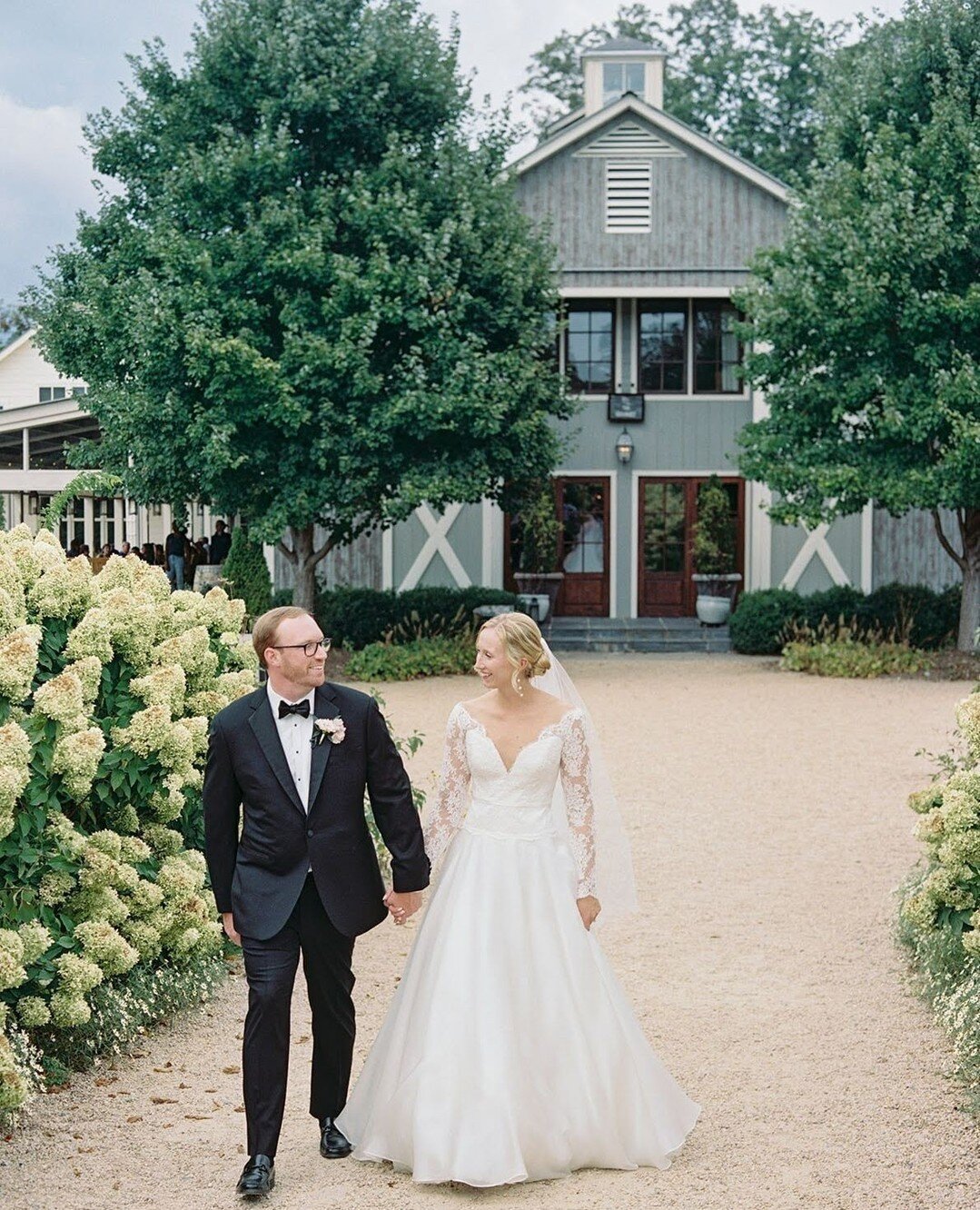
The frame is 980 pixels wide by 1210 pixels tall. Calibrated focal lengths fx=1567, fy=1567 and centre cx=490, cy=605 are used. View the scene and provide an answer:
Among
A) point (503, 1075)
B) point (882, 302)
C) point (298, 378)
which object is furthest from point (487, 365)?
point (503, 1075)

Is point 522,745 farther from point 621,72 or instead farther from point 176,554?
point 621,72

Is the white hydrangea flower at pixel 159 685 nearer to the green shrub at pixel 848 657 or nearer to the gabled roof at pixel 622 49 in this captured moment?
the green shrub at pixel 848 657

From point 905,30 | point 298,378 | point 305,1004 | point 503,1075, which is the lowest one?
point 305,1004

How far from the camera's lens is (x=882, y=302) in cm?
1825

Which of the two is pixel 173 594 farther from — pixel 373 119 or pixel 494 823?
pixel 373 119

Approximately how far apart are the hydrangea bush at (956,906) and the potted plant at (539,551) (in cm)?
1776

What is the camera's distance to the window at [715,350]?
25.0 metres

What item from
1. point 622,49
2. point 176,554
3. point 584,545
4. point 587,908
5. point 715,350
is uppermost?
point 622,49

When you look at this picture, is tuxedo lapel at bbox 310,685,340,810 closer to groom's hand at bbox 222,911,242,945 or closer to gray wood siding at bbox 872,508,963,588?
groom's hand at bbox 222,911,242,945

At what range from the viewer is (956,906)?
6.07m

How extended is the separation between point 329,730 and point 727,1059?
2.33 meters

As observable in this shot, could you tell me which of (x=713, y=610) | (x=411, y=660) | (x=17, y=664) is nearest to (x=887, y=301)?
(x=713, y=610)

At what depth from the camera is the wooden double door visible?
82.2 ft

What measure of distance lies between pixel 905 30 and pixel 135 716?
16581 millimetres
